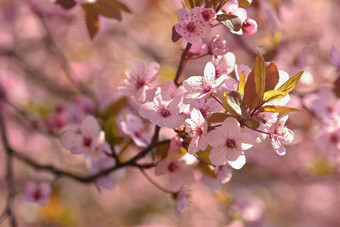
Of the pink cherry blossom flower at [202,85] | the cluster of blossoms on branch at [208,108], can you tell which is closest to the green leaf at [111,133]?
the cluster of blossoms on branch at [208,108]

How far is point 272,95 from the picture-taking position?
91 centimetres

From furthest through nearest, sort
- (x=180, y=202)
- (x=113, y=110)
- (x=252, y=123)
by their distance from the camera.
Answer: (x=113, y=110), (x=180, y=202), (x=252, y=123)

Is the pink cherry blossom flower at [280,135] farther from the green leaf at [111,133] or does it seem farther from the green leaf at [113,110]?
the green leaf at [113,110]

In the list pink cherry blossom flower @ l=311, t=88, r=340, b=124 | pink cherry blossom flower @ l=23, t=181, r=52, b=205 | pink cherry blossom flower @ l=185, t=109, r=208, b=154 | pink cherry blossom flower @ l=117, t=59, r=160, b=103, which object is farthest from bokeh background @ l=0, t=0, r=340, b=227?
pink cherry blossom flower @ l=185, t=109, r=208, b=154

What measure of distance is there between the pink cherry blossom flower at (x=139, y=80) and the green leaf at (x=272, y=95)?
0.92 ft

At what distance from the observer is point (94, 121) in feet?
3.84

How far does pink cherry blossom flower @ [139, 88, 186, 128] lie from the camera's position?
92 centimetres

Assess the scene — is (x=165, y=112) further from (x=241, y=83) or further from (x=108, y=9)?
(x=108, y=9)

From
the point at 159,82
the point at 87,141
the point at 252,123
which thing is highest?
the point at 252,123

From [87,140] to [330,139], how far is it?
0.76 metres

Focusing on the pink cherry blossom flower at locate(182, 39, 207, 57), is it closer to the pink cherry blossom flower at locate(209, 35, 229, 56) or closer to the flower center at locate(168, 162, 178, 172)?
the pink cherry blossom flower at locate(209, 35, 229, 56)

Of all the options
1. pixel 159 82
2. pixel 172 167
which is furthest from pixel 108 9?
pixel 159 82

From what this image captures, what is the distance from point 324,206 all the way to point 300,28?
141 cm

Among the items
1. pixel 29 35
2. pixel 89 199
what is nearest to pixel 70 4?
pixel 29 35
